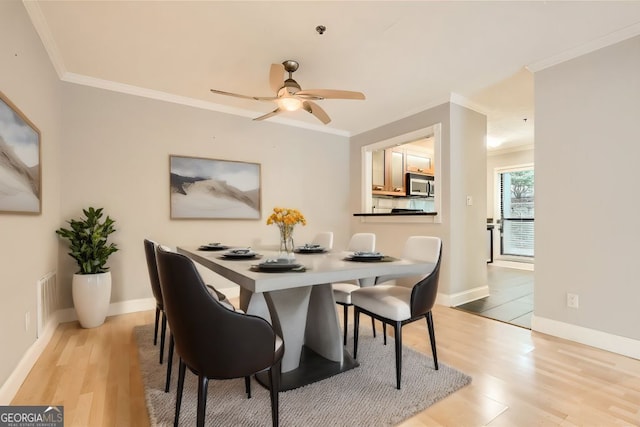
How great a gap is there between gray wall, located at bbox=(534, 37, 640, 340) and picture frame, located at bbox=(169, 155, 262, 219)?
3.09m

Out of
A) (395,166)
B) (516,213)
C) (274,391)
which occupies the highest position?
(395,166)

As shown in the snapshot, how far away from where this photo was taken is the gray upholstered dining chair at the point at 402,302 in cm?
177

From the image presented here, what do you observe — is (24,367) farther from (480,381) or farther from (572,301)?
(572,301)

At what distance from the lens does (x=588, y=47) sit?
2.41m

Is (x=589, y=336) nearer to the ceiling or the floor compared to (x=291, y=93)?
nearer to the floor

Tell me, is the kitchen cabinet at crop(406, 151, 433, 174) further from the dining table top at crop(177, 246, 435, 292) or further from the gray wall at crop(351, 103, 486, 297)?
the dining table top at crop(177, 246, 435, 292)

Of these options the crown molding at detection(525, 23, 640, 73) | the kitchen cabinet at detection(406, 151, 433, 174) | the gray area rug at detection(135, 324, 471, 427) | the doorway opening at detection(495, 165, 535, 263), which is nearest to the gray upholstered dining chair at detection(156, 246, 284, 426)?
the gray area rug at detection(135, 324, 471, 427)

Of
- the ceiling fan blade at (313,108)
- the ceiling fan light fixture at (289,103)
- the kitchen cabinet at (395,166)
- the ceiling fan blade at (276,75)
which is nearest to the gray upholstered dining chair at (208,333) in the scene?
the ceiling fan blade at (276,75)

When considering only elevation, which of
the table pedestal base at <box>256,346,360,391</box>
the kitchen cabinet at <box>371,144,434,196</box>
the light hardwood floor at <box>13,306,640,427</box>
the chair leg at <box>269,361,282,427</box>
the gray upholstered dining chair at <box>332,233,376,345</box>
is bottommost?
the light hardwood floor at <box>13,306,640,427</box>

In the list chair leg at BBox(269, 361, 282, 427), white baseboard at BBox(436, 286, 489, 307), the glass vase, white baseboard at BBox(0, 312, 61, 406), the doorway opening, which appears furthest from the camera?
the doorway opening

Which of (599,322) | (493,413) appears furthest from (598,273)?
(493,413)

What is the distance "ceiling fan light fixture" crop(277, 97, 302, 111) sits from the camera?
2.52 meters

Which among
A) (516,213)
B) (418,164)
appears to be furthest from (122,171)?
(516,213)

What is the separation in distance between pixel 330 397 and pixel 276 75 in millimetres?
2187
